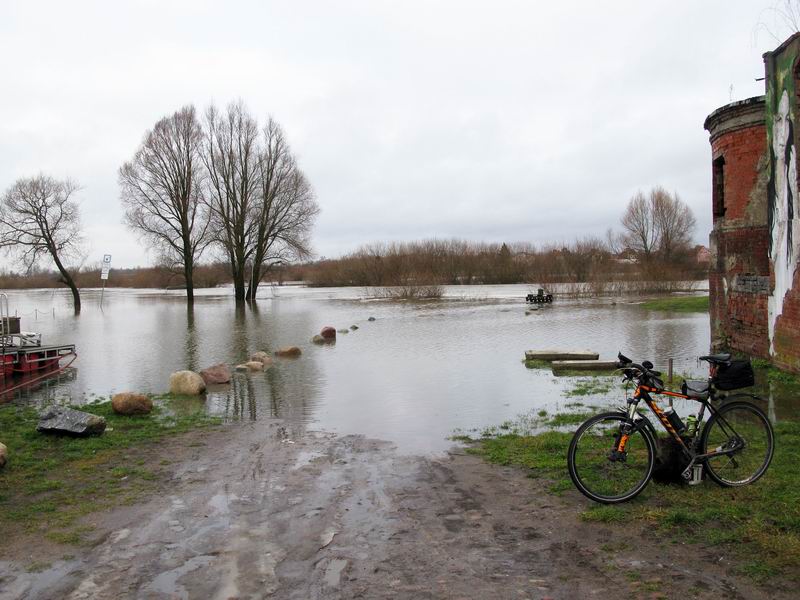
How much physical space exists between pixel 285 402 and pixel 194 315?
26.0 m

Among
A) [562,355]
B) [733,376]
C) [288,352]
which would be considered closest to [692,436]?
[733,376]

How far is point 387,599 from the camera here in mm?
3510

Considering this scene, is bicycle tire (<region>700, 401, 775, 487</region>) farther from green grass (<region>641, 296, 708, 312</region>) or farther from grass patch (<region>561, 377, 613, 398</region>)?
green grass (<region>641, 296, 708, 312</region>)

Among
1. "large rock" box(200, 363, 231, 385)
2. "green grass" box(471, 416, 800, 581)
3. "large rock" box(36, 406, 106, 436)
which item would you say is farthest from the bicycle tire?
"large rock" box(200, 363, 231, 385)

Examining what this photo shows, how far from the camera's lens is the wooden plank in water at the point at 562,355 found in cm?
1470

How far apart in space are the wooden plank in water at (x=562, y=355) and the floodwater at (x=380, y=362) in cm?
48

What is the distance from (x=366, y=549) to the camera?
426cm

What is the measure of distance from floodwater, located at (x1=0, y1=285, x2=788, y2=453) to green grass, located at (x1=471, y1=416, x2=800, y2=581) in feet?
9.69

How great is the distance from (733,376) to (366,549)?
122 inches

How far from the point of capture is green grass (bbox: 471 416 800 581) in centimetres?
372

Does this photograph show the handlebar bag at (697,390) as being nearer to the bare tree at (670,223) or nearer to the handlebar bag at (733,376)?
the handlebar bag at (733,376)

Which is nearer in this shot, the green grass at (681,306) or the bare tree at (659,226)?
the green grass at (681,306)

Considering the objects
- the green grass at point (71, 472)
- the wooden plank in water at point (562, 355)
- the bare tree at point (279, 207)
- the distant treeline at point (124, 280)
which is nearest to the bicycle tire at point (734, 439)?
the green grass at point (71, 472)

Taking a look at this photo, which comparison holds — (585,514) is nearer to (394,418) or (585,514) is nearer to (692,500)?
(692,500)
